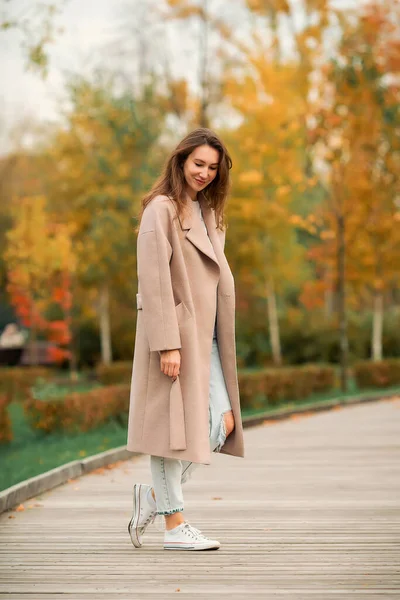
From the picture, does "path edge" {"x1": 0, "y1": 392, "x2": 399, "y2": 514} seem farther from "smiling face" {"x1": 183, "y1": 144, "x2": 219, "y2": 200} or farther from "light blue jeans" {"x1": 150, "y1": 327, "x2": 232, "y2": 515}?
"smiling face" {"x1": 183, "y1": 144, "x2": 219, "y2": 200}

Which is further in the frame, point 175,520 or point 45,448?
point 45,448

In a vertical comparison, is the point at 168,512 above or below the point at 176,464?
below

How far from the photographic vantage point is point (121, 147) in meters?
24.6

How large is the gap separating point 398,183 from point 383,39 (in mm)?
2858

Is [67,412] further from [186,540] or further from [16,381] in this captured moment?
[16,381]

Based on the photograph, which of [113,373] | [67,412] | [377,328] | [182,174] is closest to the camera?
[182,174]

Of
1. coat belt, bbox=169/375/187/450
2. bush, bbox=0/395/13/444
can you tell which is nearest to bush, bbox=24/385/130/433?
bush, bbox=0/395/13/444

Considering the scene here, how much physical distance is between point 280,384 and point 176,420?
11.6 metres

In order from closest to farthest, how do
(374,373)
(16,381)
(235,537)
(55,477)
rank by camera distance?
(235,537), (55,477), (374,373), (16,381)

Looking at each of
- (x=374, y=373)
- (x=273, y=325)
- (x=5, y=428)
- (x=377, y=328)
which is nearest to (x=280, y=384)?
(x=374, y=373)

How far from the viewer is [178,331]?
4949mm

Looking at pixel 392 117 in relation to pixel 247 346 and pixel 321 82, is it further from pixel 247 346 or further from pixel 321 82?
pixel 247 346

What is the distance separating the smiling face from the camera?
5129mm

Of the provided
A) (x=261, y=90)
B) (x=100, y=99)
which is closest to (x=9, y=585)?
(x=261, y=90)
